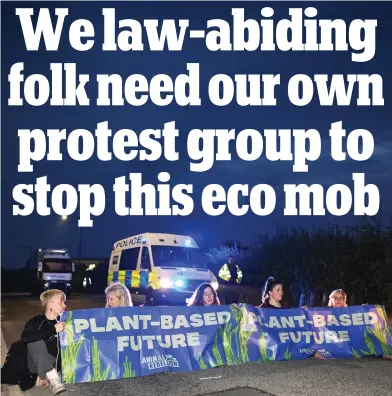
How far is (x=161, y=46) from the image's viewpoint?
16.3 metres

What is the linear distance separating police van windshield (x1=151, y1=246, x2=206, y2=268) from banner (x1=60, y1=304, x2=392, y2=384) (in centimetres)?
931

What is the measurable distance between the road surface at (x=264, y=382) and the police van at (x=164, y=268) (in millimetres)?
9156

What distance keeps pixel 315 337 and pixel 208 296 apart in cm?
162

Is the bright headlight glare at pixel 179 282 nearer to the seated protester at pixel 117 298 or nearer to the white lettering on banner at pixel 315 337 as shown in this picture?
the white lettering on banner at pixel 315 337

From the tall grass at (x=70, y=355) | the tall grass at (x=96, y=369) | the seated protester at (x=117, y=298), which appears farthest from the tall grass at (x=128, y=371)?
the seated protester at (x=117, y=298)

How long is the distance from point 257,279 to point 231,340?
27884mm

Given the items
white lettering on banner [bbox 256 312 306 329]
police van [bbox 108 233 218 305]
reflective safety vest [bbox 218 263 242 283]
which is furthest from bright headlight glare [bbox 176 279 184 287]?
white lettering on banner [bbox 256 312 306 329]

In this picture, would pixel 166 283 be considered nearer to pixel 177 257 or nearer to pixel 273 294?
pixel 177 257

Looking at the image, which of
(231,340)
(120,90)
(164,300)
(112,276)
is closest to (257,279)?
(112,276)

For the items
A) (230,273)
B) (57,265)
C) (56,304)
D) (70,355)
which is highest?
(56,304)

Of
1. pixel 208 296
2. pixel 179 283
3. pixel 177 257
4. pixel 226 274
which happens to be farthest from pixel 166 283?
pixel 208 296

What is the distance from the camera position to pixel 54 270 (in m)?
37.5

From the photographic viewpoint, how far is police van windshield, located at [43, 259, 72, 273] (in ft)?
123

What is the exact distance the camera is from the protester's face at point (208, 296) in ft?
32.3
